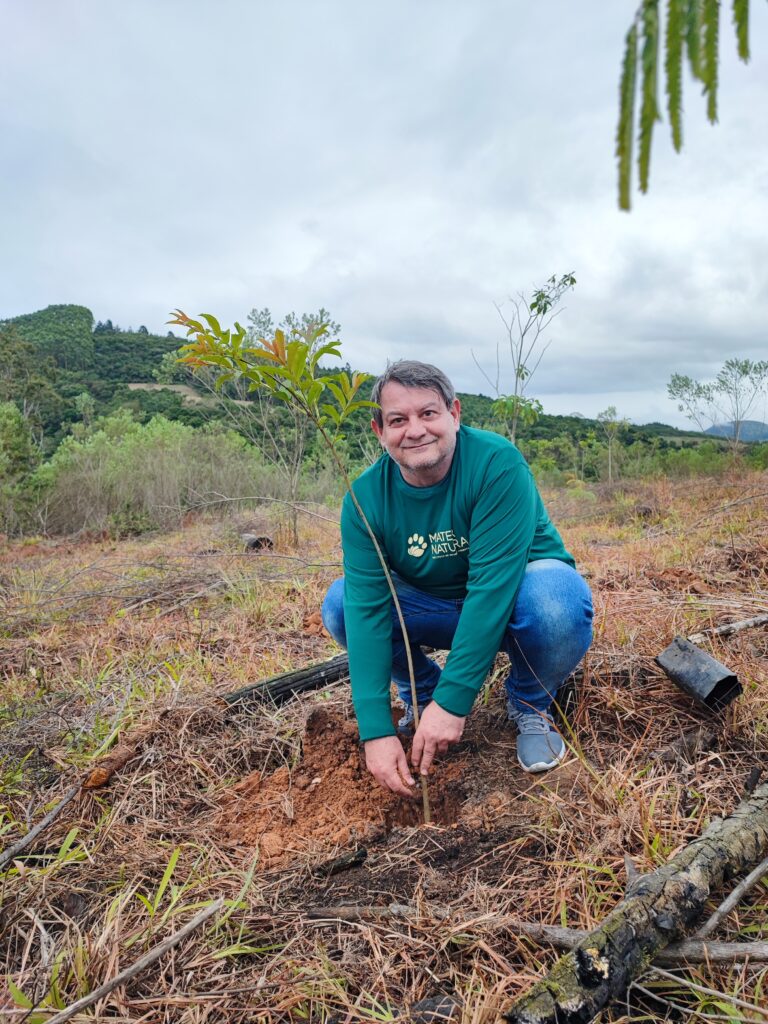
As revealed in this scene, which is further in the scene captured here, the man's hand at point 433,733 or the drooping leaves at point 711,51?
the man's hand at point 433,733

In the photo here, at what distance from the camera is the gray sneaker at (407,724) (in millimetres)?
2166

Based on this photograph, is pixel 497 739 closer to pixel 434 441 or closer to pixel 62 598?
pixel 434 441

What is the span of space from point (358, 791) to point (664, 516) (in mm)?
5229

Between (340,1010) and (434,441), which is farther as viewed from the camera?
(434,441)

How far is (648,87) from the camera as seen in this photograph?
45cm

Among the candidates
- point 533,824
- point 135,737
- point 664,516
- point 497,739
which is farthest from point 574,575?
point 664,516

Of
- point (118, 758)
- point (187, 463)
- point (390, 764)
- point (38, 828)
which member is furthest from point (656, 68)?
point (187, 463)

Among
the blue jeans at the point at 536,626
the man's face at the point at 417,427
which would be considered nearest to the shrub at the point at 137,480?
the blue jeans at the point at 536,626

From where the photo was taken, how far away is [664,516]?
607cm

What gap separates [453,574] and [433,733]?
55 cm

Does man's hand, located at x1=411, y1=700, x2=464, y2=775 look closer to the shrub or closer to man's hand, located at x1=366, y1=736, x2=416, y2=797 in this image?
man's hand, located at x1=366, y1=736, x2=416, y2=797

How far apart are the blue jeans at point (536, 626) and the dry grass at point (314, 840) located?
0.17m

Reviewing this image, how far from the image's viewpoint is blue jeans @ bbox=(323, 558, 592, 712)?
1833 mm

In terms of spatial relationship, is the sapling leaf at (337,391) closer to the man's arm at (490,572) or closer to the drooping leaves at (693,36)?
the man's arm at (490,572)
